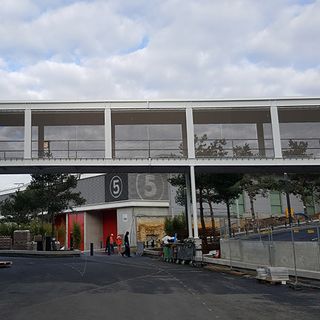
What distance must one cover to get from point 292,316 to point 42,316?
4.83m

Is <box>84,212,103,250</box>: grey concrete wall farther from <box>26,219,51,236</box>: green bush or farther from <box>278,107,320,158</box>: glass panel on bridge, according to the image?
<box>278,107,320,158</box>: glass panel on bridge

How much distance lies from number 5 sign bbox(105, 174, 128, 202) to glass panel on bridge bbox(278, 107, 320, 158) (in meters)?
27.1

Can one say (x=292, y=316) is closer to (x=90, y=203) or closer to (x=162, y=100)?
(x=162, y=100)

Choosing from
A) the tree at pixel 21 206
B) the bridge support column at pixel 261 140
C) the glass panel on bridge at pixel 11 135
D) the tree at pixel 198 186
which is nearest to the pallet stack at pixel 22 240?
the tree at pixel 21 206

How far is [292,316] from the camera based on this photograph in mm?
8766

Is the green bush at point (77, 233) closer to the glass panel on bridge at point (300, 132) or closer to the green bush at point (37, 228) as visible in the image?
the green bush at point (37, 228)

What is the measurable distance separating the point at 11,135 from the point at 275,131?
14.3 metres

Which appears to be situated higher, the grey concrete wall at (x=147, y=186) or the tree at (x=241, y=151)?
the grey concrete wall at (x=147, y=186)

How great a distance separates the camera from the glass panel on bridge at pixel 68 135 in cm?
2409

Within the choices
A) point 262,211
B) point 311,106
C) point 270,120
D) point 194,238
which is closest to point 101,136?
point 194,238

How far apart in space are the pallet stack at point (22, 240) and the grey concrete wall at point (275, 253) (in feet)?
70.4

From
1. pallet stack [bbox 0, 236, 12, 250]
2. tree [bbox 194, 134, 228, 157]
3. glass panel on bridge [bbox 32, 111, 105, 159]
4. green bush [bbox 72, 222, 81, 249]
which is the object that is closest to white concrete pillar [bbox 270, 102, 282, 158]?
tree [bbox 194, 134, 228, 157]

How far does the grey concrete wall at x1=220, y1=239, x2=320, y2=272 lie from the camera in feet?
47.7

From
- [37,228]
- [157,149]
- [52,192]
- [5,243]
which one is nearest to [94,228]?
[37,228]
